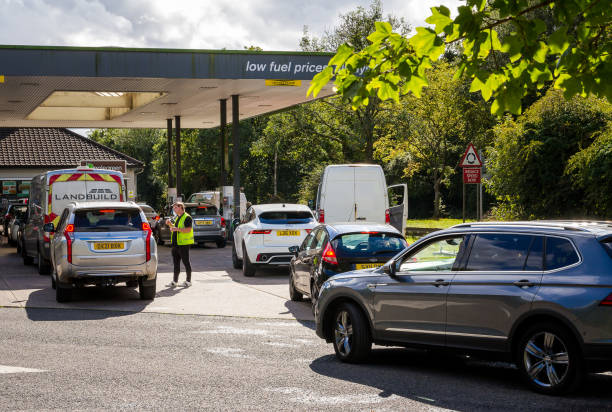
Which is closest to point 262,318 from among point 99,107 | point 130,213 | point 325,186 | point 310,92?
point 130,213

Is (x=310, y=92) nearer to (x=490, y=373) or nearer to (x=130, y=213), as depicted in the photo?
(x=490, y=373)

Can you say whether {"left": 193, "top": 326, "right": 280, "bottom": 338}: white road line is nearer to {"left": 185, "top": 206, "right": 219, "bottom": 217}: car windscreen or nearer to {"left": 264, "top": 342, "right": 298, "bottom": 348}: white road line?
{"left": 264, "top": 342, "right": 298, "bottom": 348}: white road line

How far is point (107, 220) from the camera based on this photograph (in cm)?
1456

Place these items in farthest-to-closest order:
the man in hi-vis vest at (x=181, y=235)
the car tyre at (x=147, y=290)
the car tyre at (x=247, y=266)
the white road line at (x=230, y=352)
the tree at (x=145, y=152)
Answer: the tree at (x=145, y=152) < the car tyre at (x=247, y=266) < the man in hi-vis vest at (x=181, y=235) < the car tyre at (x=147, y=290) < the white road line at (x=230, y=352)

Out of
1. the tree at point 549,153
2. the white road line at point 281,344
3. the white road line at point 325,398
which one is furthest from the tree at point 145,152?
the white road line at point 325,398

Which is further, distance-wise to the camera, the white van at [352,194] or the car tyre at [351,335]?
the white van at [352,194]

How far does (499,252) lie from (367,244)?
15.7 ft

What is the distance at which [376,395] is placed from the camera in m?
7.29

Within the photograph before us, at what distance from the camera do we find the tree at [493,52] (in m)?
6.87

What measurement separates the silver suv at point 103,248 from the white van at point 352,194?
7.33 m

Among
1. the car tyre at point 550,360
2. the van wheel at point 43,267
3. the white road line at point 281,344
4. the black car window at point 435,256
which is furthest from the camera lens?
the van wheel at point 43,267

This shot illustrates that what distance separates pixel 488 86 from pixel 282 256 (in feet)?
37.3

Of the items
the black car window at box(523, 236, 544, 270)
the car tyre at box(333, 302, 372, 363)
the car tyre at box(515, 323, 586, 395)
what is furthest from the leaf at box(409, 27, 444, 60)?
the car tyre at box(333, 302, 372, 363)

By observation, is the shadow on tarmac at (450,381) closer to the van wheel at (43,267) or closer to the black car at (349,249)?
the black car at (349,249)
